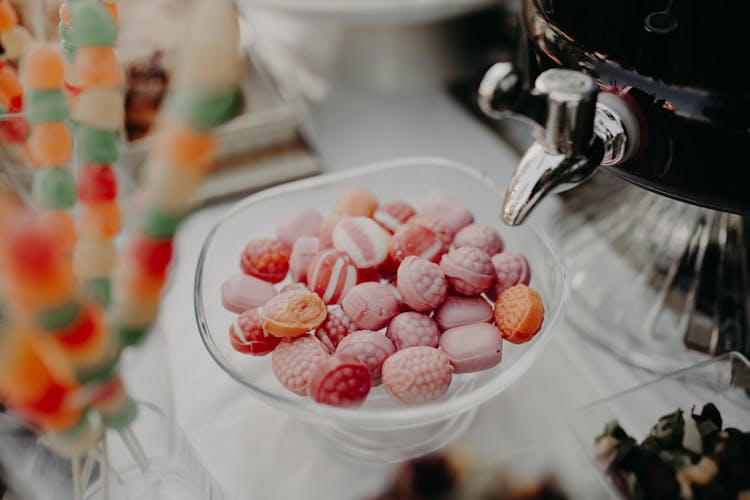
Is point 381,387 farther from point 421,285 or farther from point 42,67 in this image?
point 42,67

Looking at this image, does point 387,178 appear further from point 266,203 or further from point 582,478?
point 582,478

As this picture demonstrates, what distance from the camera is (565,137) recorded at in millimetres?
322

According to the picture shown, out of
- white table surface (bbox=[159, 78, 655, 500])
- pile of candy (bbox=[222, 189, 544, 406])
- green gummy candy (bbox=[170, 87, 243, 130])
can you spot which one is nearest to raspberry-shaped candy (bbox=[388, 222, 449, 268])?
pile of candy (bbox=[222, 189, 544, 406])

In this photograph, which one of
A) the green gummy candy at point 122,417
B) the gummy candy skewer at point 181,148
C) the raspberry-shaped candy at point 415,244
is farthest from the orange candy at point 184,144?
the raspberry-shaped candy at point 415,244

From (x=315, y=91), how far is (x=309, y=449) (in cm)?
47

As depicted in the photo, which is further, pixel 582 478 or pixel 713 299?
pixel 713 299

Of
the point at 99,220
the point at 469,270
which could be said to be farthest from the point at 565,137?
the point at 99,220

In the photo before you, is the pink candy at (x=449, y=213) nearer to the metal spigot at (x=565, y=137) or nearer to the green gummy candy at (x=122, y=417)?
the metal spigot at (x=565, y=137)

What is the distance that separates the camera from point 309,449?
1.54 ft

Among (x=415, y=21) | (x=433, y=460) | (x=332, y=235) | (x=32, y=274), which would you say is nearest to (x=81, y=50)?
(x=32, y=274)

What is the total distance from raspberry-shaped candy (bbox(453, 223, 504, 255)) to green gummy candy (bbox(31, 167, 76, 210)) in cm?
26

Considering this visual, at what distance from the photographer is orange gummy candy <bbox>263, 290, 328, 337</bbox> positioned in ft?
1.28

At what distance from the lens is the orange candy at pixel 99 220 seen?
280 mm

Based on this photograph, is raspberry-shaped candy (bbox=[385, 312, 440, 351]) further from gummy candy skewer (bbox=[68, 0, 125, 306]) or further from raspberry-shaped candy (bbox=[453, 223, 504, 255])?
gummy candy skewer (bbox=[68, 0, 125, 306])
